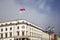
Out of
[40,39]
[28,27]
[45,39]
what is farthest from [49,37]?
[28,27]

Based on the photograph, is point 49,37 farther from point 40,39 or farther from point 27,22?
point 27,22

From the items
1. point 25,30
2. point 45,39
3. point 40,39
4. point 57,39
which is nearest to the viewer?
point 25,30

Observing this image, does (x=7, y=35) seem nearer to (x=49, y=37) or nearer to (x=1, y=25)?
(x=1, y=25)

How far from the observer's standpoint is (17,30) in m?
96.4

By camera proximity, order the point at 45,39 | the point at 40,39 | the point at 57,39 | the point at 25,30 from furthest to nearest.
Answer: the point at 57,39, the point at 45,39, the point at 40,39, the point at 25,30

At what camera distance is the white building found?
314 ft

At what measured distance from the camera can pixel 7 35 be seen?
326 feet

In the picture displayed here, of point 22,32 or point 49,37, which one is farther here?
point 49,37

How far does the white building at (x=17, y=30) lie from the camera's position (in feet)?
314

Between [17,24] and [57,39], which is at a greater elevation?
[17,24]

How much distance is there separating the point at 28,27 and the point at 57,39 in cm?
4565

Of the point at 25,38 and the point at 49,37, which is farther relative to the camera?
the point at 49,37

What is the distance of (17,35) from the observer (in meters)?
96.8

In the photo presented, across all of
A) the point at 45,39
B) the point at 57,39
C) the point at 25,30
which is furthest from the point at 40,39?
the point at 57,39
